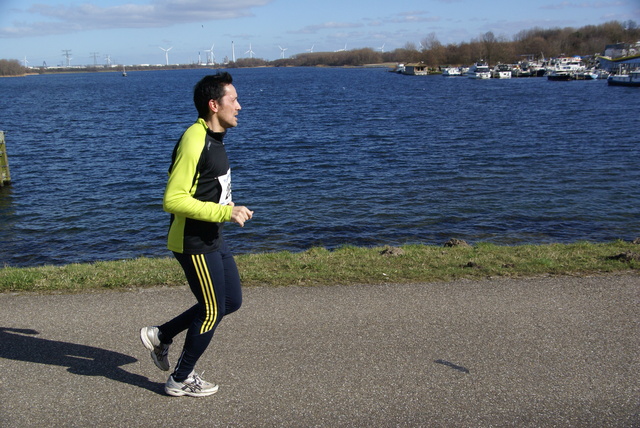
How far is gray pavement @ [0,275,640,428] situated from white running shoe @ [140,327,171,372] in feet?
0.47

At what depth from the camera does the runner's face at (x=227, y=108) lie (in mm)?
3877

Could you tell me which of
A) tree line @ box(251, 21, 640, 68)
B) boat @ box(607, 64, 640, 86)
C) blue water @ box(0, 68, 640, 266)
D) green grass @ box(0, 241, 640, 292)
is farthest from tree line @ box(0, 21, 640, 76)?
green grass @ box(0, 241, 640, 292)

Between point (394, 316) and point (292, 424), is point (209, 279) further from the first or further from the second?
point (394, 316)

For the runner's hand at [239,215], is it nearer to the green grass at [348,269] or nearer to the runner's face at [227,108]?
the runner's face at [227,108]

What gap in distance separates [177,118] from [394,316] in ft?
153

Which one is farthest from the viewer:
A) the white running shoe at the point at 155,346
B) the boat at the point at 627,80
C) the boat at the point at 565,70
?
the boat at the point at 565,70

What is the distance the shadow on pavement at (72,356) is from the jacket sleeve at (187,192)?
1.42 m

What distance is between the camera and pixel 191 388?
4.02 metres

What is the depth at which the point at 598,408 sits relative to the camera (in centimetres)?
380

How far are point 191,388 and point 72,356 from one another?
4.18ft

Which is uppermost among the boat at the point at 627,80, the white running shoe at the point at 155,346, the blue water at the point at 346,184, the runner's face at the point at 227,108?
the boat at the point at 627,80

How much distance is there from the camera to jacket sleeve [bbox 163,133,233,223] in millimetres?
3670

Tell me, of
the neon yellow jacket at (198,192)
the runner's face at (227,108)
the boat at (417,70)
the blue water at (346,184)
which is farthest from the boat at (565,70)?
the neon yellow jacket at (198,192)

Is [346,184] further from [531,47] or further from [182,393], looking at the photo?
[531,47]
